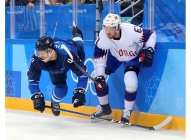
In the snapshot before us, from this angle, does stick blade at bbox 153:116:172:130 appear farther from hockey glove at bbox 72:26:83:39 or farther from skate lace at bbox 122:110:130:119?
hockey glove at bbox 72:26:83:39

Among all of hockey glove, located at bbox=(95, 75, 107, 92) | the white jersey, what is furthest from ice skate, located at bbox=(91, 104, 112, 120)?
the white jersey

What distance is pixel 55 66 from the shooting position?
17.1 feet

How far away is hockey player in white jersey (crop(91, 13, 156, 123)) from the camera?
16.5ft

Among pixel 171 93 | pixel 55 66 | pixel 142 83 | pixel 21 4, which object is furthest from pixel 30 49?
pixel 171 93

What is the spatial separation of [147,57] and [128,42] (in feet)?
0.96

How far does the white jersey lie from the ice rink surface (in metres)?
0.74

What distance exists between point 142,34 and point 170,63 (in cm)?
40

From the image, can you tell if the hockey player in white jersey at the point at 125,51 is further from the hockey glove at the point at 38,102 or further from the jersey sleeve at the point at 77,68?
the hockey glove at the point at 38,102

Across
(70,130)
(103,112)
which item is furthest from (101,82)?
(70,130)

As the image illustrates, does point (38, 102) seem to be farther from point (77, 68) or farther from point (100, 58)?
point (100, 58)

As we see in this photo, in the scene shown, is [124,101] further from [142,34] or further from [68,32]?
[68,32]

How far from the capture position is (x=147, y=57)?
498 centimetres

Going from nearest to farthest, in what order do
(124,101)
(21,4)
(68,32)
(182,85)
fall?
(182,85) → (124,101) → (68,32) → (21,4)

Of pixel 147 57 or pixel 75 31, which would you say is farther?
pixel 75 31
